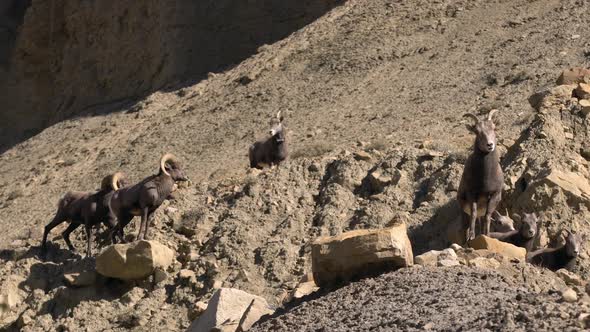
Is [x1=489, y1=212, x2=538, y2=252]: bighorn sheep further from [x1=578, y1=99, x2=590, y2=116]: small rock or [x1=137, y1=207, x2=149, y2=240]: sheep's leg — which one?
[x1=137, y1=207, x2=149, y2=240]: sheep's leg

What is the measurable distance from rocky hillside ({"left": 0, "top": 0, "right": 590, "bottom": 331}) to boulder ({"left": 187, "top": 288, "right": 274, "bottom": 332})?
1552 mm

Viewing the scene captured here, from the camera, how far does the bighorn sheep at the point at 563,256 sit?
1393 cm

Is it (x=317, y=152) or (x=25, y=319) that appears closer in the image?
(x=25, y=319)

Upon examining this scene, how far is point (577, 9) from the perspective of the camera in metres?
28.1

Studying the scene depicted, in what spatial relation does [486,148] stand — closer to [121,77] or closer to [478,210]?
[478,210]

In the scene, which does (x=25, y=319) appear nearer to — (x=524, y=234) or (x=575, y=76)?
(x=524, y=234)

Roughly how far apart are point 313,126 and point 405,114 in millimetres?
2398

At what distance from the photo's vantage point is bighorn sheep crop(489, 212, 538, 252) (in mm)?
14383

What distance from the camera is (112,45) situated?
38344 millimetres

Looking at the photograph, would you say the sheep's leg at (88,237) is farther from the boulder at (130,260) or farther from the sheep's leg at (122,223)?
the boulder at (130,260)

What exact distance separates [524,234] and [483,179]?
0.85 m

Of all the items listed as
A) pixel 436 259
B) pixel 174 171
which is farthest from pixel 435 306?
pixel 174 171

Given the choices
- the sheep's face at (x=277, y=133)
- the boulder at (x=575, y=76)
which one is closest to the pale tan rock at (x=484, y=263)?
the boulder at (x=575, y=76)

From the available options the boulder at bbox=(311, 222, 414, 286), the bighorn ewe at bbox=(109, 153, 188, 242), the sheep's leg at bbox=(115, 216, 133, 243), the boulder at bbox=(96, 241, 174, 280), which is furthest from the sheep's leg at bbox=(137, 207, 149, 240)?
the boulder at bbox=(311, 222, 414, 286)
